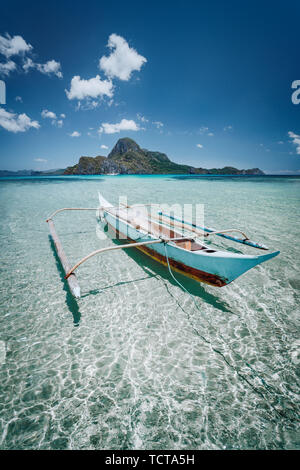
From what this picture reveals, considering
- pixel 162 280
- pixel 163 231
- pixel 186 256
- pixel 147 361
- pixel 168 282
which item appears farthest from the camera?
pixel 163 231

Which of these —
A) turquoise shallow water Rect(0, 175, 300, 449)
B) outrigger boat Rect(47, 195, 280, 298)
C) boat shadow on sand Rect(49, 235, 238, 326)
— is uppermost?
outrigger boat Rect(47, 195, 280, 298)

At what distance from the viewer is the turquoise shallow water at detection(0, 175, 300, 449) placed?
2490mm

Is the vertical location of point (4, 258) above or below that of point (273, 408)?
above

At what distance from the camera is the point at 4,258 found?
6.83m

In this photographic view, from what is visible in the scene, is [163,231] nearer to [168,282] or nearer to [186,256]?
[168,282]

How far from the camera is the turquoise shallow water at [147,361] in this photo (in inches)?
98.0

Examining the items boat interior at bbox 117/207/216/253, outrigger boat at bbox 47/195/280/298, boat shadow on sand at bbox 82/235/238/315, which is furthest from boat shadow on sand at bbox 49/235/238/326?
boat interior at bbox 117/207/216/253

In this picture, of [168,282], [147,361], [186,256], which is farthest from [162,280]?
[147,361]

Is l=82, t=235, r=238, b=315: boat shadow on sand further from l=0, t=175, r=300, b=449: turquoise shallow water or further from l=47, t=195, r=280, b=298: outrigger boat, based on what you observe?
l=47, t=195, r=280, b=298: outrigger boat

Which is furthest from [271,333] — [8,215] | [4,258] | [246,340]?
[8,215]

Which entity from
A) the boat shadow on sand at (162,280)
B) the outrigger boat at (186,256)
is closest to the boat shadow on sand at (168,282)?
the boat shadow on sand at (162,280)

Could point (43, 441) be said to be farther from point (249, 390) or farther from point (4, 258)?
point (4, 258)

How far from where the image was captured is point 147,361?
134 inches

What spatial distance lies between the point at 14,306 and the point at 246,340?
222 inches
